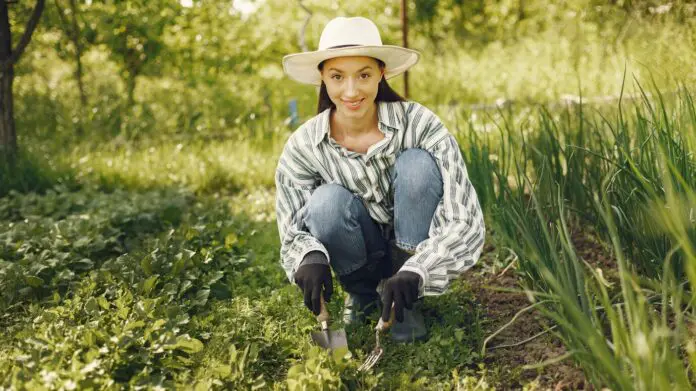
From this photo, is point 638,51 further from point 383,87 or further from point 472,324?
point 472,324

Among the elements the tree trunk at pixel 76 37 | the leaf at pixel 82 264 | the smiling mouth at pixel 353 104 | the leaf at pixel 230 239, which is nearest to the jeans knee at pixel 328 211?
the smiling mouth at pixel 353 104

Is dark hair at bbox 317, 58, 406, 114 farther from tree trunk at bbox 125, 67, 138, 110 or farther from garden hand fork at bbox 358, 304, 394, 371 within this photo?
tree trunk at bbox 125, 67, 138, 110

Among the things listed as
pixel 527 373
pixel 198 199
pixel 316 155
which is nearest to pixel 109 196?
pixel 198 199

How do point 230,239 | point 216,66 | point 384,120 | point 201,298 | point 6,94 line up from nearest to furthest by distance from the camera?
point 384,120
point 201,298
point 230,239
point 6,94
point 216,66

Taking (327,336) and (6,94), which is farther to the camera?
(6,94)

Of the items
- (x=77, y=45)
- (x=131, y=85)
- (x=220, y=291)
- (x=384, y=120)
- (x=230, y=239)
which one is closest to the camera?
(x=384, y=120)

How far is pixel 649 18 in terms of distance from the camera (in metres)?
2.94

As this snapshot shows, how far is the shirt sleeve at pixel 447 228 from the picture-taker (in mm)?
2008

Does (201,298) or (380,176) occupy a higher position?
(380,176)

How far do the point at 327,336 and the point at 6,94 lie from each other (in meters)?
2.95

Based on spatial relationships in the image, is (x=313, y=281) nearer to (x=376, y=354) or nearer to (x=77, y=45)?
(x=376, y=354)

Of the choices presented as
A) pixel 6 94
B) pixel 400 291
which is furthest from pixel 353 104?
pixel 6 94

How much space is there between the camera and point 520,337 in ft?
7.17

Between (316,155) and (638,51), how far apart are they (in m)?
1.56
